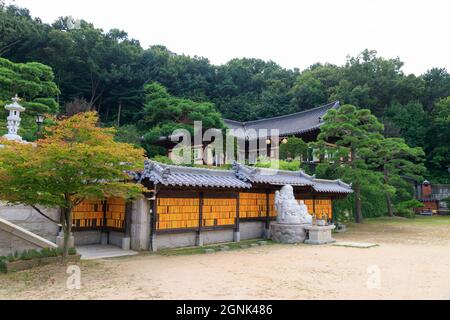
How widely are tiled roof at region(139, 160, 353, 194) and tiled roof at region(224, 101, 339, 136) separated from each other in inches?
522

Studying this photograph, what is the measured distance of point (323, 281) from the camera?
7988 millimetres

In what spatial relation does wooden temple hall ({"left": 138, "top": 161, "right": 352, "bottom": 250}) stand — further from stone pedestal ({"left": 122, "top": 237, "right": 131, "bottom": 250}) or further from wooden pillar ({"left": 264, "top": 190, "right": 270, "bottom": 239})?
stone pedestal ({"left": 122, "top": 237, "right": 131, "bottom": 250})

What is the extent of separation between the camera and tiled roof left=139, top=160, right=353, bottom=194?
1173 centimetres

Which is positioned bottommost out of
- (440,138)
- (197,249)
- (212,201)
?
(197,249)

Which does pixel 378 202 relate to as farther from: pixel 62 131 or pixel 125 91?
pixel 125 91

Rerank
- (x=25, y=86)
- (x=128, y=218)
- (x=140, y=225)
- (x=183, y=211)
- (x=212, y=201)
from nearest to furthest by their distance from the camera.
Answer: (x=140, y=225) → (x=128, y=218) → (x=183, y=211) → (x=212, y=201) → (x=25, y=86)

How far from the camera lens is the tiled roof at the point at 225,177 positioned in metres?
11.7

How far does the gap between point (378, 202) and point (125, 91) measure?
1179 inches

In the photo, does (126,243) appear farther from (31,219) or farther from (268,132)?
(268,132)

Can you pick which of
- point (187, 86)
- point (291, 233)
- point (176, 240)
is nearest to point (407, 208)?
point (291, 233)

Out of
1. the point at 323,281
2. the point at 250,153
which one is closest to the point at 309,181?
the point at 323,281

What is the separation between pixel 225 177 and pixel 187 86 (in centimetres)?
3631

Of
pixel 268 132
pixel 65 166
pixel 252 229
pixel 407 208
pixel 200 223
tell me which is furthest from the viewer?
pixel 268 132

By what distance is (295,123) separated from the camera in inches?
1471
